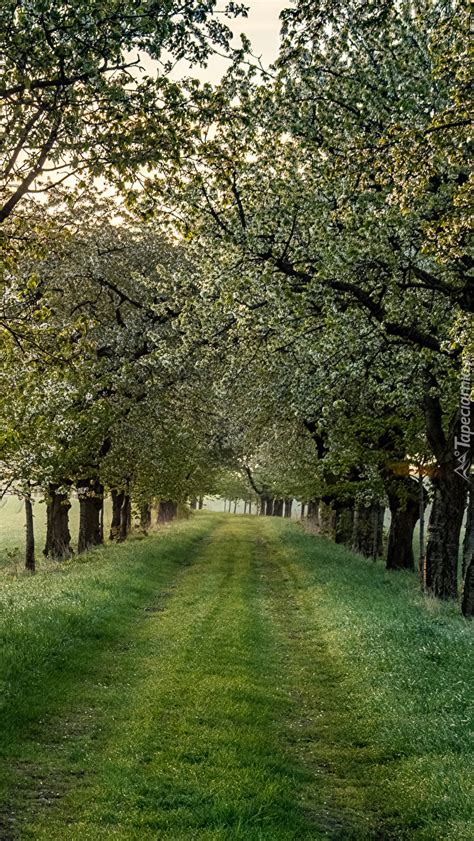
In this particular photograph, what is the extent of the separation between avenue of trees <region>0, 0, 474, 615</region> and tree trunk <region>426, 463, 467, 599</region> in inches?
3.1

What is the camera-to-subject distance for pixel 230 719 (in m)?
11.6

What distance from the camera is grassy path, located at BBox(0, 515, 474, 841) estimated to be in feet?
27.8

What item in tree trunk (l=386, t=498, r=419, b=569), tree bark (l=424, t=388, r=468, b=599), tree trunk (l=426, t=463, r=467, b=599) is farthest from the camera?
tree trunk (l=386, t=498, r=419, b=569)

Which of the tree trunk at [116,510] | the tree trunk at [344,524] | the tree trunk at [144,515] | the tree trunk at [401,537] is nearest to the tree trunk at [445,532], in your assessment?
the tree trunk at [401,537]

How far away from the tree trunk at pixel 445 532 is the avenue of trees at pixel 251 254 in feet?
0.26

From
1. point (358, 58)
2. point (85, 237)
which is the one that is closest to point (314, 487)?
point (85, 237)

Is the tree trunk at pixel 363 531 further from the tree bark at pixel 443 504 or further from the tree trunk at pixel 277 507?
the tree trunk at pixel 277 507

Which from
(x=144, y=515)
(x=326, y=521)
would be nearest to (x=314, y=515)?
(x=326, y=521)

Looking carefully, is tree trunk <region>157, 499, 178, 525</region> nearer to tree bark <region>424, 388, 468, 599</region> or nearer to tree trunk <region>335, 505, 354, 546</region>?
tree trunk <region>335, 505, 354, 546</region>
